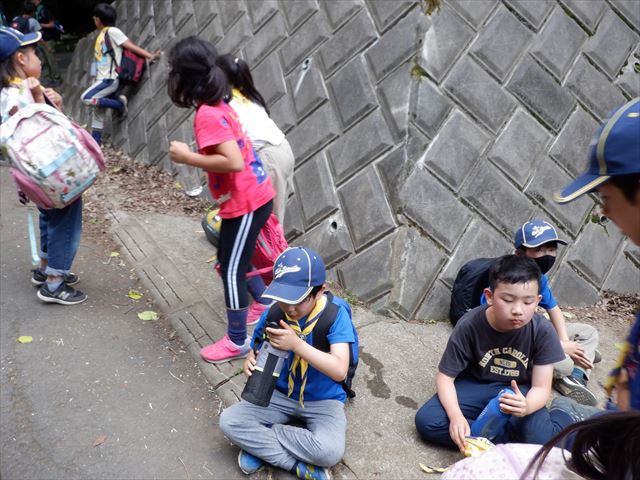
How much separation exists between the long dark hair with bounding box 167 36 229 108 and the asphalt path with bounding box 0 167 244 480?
1.66 meters

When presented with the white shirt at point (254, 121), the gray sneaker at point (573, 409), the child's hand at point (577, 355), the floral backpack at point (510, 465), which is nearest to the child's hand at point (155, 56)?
the white shirt at point (254, 121)

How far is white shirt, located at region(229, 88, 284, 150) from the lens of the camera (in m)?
3.76

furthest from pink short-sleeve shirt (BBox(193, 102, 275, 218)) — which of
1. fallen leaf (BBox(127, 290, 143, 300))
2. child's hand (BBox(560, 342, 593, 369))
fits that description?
child's hand (BBox(560, 342, 593, 369))

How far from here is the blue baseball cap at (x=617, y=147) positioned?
1253mm

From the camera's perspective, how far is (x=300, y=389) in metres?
2.89

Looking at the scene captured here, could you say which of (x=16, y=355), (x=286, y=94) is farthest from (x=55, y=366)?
(x=286, y=94)

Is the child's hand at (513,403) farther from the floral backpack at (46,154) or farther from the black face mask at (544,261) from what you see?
the floral backpack at (46,154)

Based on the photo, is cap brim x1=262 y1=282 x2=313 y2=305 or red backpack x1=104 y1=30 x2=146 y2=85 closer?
cap brim x1=262 y1=282 x2=313 y2=305

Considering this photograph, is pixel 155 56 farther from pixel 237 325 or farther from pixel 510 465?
pixel 510 465

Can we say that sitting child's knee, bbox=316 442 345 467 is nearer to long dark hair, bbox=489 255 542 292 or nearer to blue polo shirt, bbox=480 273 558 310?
long dark hair, bbox=489 255 542 292

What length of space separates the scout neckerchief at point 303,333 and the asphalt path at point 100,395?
1.70 ft

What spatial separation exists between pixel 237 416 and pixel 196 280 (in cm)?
183

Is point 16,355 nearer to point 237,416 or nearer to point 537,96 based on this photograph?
point 237,416

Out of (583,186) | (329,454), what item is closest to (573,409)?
(329,454)
